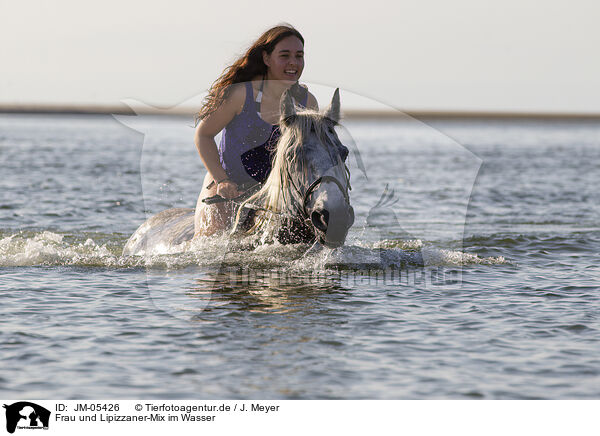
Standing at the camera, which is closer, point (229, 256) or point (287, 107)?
point (287, 107)

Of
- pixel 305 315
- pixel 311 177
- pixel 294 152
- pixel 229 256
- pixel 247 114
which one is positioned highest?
pixel 247 114

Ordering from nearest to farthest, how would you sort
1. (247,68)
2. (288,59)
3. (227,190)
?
1. (227,190)
2. (288,59)
3. (247,68)

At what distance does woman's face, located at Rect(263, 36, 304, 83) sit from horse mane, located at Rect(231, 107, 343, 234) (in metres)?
0.90

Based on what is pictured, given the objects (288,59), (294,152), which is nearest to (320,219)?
(294,152)

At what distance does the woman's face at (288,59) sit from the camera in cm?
830

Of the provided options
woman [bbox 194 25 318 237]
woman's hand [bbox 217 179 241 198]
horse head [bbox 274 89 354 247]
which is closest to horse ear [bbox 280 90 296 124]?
horse head [bbox 274 89 354 247]

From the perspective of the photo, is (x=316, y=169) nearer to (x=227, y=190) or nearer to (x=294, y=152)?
(x=294, y=152)

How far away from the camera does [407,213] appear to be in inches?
656

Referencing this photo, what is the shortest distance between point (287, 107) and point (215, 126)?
1.27m

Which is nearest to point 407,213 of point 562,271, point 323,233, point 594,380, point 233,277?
point 562,271

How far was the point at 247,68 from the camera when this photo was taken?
8.55 m
